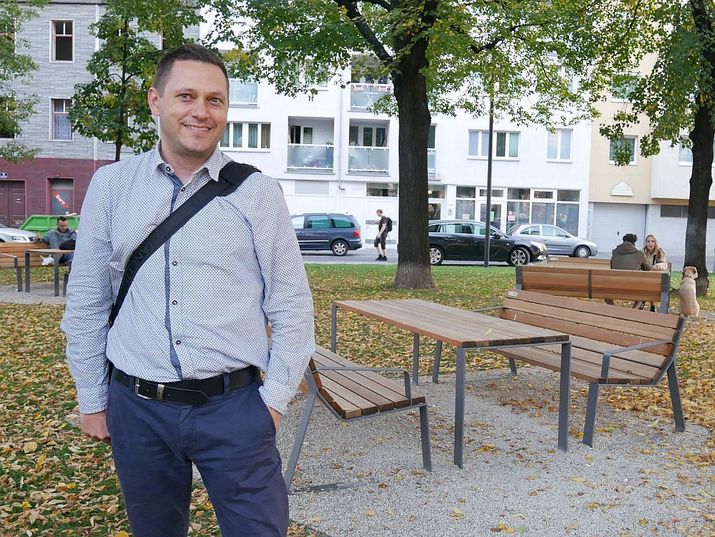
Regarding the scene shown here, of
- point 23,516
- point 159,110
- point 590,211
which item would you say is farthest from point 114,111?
point 590,211

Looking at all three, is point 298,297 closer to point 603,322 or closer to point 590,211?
point 603,322

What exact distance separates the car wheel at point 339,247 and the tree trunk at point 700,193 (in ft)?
55.9

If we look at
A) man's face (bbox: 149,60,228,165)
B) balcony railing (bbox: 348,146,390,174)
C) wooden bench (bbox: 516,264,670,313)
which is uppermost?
balcony railing (bbox: 348,146,390,174)

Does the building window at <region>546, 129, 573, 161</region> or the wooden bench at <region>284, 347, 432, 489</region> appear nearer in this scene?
the wooden bench at <region>284, 347, 432, 489</region>

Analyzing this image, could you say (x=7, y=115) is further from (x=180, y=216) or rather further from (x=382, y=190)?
(x=180, y=216)

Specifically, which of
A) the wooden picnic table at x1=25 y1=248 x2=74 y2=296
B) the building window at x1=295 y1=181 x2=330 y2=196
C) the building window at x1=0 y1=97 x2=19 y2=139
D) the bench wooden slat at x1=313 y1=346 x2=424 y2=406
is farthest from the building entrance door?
the bench wooden slat at x1=313 y1=346 x2=424 y2=406

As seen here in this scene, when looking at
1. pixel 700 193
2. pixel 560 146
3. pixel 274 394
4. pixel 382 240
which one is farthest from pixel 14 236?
pixel 560 146

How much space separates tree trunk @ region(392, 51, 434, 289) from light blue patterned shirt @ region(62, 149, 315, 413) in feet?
42.1

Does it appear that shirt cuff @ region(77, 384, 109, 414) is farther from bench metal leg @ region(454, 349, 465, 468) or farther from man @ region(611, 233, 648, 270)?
man @ region(611, 233, 648, 270)

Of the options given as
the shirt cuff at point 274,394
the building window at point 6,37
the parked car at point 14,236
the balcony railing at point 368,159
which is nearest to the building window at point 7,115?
the building window at point 6,37

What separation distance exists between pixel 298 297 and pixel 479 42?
1598 cm

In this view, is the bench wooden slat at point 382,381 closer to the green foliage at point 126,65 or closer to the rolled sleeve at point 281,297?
the rolled sleeve at point 281,297

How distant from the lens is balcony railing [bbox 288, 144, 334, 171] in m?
40.1

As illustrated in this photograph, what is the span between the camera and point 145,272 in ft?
7.59
